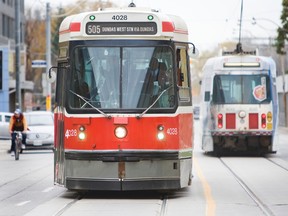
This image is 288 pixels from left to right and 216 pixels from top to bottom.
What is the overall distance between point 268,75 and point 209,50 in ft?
506

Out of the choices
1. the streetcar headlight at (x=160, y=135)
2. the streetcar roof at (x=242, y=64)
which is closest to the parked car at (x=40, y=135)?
the streetcar roof at (x=242, y=64)

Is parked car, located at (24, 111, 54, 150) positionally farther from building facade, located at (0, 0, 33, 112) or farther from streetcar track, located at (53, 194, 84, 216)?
building facade, located at (0, 0, 33, 112)

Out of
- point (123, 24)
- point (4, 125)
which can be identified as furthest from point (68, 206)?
point (4, 125)

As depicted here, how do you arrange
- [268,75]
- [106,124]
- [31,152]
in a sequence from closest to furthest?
1. [106,124]
2. [268,75]
3. [31,152]

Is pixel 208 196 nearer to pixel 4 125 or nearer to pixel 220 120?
pixel 220 120

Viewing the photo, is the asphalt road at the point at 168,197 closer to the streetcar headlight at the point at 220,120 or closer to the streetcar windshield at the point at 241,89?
the streetcar headlight at the point at 220,120

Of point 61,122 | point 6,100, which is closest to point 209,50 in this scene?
point 6,100

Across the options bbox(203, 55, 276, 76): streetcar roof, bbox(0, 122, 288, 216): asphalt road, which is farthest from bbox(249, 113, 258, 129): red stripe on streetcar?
bbox(0, 122, 288, 216): asphalt road

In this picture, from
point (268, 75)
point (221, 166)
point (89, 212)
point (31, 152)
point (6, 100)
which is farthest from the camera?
point (6, 100)

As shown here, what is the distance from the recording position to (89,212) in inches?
585

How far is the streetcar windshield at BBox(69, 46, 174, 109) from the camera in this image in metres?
16.7

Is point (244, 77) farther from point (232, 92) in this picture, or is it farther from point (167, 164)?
point (167, 164)

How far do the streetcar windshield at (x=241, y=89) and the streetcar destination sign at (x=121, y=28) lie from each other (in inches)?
589

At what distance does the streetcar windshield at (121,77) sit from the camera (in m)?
16.7
